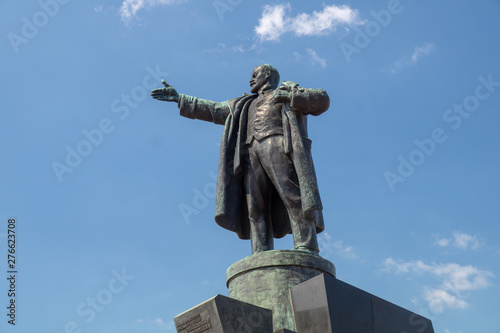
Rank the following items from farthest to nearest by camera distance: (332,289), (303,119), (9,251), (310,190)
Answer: (9,251) → (303,119) → (310,190) → (332,289)

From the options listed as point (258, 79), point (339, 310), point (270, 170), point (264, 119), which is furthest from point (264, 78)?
point (339, 310)

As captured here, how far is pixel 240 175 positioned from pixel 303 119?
1322 mm

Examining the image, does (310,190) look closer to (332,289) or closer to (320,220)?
(320,220)

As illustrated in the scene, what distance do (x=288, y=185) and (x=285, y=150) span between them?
0.53 m

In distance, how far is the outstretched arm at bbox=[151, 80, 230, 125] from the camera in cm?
1097

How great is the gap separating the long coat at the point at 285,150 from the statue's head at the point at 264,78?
350 mm

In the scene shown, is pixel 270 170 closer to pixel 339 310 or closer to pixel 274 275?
pixel 274 275

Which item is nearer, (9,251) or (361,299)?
(361,299)

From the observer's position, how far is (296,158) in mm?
9695

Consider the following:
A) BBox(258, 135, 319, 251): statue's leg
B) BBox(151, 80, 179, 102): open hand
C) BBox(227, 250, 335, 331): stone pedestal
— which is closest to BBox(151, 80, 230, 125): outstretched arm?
BBox(151, 80, 179, 102): open hand

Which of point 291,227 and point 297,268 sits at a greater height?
point 291,227

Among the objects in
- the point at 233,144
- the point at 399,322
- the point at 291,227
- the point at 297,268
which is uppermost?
the point at 233,144

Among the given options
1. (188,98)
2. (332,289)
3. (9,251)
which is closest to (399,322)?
(332,289)

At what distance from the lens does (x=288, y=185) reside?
31.8 ft
